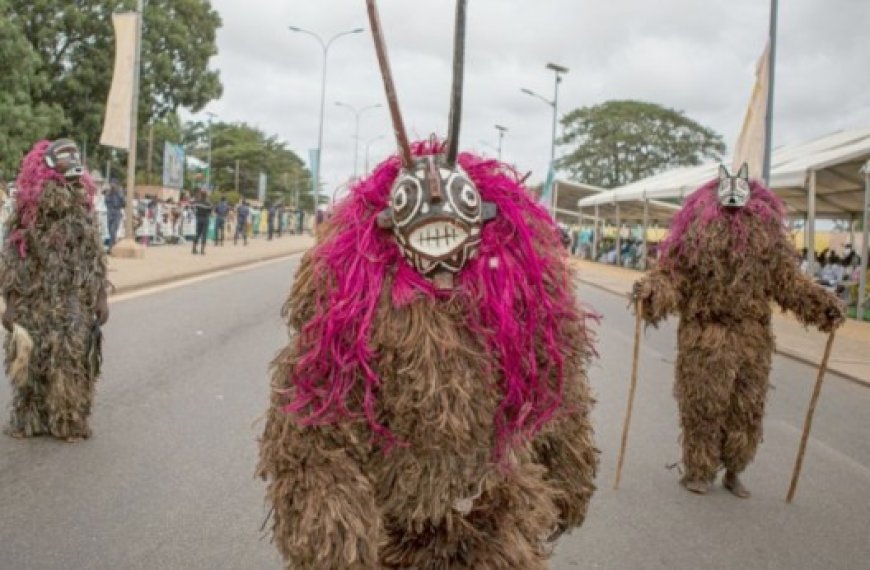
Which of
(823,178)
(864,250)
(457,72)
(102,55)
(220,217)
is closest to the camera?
(457,72)

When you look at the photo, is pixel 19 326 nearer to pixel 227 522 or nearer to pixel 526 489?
pixel 227 522

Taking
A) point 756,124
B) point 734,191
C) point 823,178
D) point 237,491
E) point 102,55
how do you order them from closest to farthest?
point 237,491, point 734,191, point 756,124, point 823,178, point 102,55

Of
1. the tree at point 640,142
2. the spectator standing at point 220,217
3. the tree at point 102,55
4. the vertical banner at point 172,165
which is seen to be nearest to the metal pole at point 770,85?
the vertical banner at point 172,165

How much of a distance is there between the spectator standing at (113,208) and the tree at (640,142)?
159 feet

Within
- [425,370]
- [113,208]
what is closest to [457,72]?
[425,370]

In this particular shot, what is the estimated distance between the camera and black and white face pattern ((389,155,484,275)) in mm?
2115

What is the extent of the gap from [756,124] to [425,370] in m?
14.2

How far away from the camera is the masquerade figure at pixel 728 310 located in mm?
4668

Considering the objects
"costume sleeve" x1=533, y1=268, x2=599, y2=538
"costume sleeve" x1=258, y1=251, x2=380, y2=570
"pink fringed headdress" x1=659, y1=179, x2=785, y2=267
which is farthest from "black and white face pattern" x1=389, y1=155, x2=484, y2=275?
"pink fringed headdress" x1=659, y1=179, x2=785, y2=267

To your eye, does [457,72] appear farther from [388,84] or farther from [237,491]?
[237,491]

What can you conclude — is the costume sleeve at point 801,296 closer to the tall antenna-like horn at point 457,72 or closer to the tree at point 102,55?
the tall antenna-like horn at point 457,72

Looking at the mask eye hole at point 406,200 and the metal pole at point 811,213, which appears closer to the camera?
the mask eye hole at point 406,200

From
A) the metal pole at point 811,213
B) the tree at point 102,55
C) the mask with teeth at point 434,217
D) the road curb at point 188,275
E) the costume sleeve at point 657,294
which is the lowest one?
the road curb at point 188,275

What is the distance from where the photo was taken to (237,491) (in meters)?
4.33
